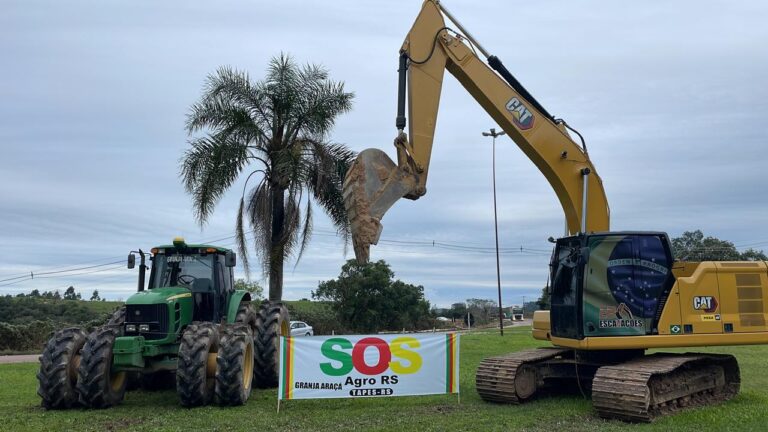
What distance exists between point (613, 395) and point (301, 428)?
4461 millimetres

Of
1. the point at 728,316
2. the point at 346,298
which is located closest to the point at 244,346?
the point at 728,316

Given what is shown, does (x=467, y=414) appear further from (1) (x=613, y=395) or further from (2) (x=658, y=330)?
(2) (x=658, y=330)

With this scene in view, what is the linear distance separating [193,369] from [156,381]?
10.5ft

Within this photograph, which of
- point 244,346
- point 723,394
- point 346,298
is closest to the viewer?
point 244,346

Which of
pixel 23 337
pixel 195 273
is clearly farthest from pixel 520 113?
pixel 23 337

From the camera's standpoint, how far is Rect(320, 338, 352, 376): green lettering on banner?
11164mm

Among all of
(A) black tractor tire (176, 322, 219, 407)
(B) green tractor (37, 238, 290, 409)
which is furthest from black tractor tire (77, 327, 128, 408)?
(A) black tractor tire (176, 322, 219, 407)

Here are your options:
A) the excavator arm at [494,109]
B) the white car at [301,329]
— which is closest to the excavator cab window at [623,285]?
the excavator arm at [494,109]

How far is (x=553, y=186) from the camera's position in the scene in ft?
41.1

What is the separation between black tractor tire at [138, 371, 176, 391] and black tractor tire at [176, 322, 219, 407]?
264cm

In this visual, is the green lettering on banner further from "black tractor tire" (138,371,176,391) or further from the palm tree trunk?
the palm tree trunk

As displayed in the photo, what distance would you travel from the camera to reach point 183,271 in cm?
1323

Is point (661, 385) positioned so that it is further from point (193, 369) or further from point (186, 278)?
point (186, 278)

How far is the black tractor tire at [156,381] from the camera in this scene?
13469 millimetres
